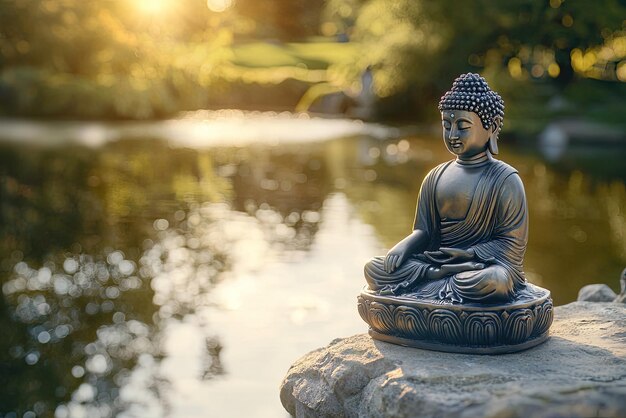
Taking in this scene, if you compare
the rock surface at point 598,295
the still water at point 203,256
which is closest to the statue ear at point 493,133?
the still water at point 203,256

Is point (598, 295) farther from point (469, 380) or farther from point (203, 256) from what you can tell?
point (203, 256)

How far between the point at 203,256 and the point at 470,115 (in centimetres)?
561

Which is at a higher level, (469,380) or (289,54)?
(289,54)

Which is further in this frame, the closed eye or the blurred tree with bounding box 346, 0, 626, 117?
the blurred tree with bounding box 346, 0, 626, 117

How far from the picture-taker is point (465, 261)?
503 cm

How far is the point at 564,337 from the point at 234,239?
20.5 ft

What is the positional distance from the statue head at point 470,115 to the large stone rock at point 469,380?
110 centimetres

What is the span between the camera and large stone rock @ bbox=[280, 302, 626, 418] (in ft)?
13.2

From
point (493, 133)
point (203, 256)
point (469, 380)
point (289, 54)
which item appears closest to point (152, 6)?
point (289, 54)

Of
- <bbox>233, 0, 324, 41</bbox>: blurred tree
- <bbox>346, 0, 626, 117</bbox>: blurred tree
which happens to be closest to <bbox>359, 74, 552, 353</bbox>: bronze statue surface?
<bbox>346, 0, 626, 117</bbox>: blurred tree

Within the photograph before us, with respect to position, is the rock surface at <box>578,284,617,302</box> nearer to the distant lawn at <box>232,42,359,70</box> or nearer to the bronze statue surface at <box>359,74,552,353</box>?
the bronze statue surface at <box>359,74,552,353</box>

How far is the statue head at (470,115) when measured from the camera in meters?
4.98

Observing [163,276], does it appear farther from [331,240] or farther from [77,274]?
[331,240]

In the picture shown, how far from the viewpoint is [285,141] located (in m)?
22.2
